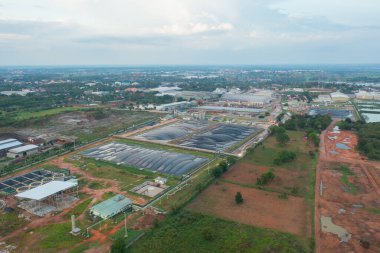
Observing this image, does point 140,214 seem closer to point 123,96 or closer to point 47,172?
point 47,172

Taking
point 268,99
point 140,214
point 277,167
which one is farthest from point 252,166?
point 268,99

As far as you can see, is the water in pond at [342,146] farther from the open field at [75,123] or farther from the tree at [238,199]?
the open field at [75,123]

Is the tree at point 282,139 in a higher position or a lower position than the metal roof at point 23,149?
higher

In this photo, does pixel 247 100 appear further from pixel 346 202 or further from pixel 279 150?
pixel 346 202

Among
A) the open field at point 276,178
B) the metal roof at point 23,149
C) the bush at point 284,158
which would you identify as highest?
the bush at point 284,158

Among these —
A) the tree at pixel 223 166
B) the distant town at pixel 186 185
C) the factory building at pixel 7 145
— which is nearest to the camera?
the distant town at pixel 186 185

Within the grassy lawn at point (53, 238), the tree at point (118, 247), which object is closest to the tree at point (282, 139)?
the tree at point (118, 247)

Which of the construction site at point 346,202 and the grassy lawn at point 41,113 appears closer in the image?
the construction site at point 346,202

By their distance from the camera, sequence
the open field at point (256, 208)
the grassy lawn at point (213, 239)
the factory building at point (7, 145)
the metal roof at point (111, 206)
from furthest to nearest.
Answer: the factory building at point (7, 145)
the metal roof at point (111, 206)
the open field at point (256, 208)
the grassy lawn at point (213, 239)
